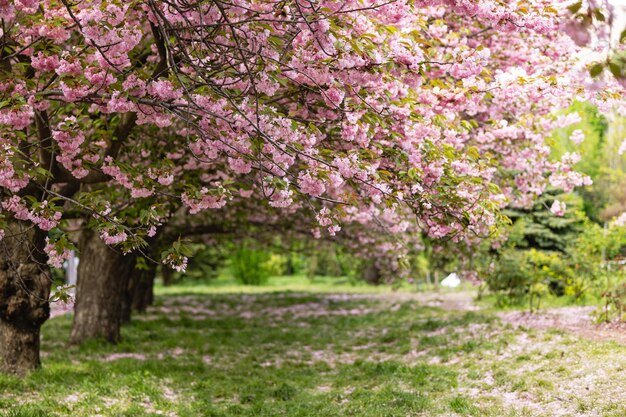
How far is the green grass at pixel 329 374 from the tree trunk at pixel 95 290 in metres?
0.50

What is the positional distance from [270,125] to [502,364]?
19.9 feet

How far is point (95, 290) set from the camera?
43.1ft

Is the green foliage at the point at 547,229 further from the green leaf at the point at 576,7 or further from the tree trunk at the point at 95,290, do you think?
the green leaf at the point at 576,7

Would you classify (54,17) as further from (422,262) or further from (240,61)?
(422,262)

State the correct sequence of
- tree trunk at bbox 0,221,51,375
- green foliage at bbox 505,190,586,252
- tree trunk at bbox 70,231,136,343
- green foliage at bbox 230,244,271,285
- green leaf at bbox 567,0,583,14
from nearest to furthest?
green leaf at bbox 567,0,583,14
tree trunk at bbox 0,221,51,375
tree trunk at bbox 70,231,136,343
green foliage at bbox 505,190,586,252
green foliage at bbox 230,244,271,285

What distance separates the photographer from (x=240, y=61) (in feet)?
19.6

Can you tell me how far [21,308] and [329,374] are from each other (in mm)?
4910

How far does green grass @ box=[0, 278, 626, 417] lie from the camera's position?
7.89 meters

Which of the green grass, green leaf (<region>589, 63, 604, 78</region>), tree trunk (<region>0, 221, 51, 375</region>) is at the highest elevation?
green leaf (<region>589, 63, 604, 78</region>)

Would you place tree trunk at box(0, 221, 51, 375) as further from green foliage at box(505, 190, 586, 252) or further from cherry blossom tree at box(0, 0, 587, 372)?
green foliage at box(505, 190, 586, 252)

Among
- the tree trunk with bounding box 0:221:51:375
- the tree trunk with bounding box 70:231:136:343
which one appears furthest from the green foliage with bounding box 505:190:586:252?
the tree trunk with bounding box 0:221:51:375

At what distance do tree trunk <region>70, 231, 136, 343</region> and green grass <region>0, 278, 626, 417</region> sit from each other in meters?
0.50

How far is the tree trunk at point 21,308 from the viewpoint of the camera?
9039mm

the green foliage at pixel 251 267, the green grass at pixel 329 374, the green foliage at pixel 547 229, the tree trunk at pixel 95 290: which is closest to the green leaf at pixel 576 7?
the green grass at pixel 329 374
